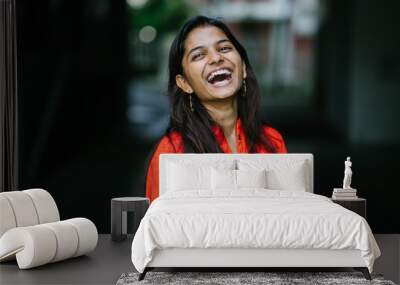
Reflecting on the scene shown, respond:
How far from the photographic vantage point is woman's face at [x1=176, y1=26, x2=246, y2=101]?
7.80 m

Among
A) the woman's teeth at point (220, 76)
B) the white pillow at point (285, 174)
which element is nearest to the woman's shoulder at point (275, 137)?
the white pillow at point (285, 174)

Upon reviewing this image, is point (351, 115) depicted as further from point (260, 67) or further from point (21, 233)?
point (21, 233)

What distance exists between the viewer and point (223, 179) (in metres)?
7.09

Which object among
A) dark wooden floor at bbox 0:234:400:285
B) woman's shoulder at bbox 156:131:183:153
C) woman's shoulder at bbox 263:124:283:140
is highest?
woman's shoulder at bbox 263:124:283:140

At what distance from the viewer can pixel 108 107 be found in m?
7.92

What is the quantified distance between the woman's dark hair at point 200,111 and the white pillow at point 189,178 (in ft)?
1.78

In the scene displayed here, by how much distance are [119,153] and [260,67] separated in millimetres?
1714

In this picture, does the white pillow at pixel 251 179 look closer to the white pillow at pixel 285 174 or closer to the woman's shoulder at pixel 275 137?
the white pillow at pixel 285 174

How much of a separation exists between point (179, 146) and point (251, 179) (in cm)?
→ 109

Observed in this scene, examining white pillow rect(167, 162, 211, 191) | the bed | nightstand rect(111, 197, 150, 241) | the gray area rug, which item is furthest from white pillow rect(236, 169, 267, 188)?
the gray area rug

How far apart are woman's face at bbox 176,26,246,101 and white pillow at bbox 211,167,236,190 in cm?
103

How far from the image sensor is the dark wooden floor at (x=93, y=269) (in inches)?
222

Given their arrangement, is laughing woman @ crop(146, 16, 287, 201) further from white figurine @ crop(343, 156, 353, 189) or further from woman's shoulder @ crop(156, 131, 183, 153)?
white figurine @ crop(343, 156, 353, 189)

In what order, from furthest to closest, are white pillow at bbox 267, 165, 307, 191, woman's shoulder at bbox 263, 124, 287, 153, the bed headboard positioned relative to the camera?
woman's shoulder at bbox 263, 124, 287, 153, the bed headboard, white pillow at bbox 267, 165, 307, 191
